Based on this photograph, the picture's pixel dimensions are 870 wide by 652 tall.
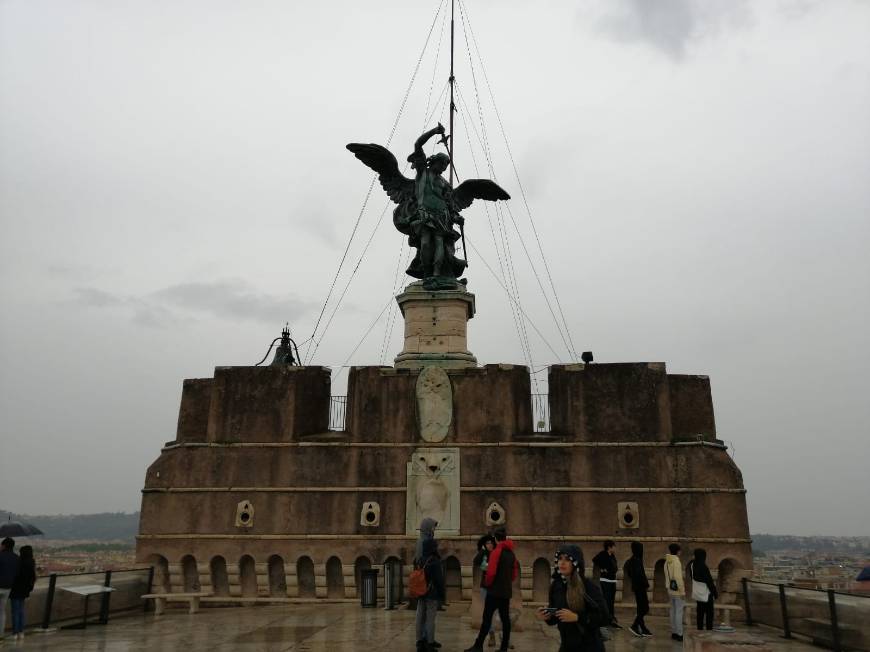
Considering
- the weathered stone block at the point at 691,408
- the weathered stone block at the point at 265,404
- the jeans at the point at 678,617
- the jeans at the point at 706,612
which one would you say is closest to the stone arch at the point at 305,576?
the weathered stone block at the point at 265,404

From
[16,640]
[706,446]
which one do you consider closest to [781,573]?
[706,446]

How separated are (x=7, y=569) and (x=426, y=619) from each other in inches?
268

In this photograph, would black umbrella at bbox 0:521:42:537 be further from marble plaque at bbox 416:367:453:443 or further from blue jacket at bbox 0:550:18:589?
marble plaque at bbox 416:367:453:443

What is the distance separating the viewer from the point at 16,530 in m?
14.2

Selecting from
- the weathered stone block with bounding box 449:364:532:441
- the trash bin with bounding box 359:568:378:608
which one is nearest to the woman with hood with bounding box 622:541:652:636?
the weathered stone block with bounding box 449:364:532:441

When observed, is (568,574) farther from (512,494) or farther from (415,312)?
(415,312)

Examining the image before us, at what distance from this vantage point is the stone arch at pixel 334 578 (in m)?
15.9

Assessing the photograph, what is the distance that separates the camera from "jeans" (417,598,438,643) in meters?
9.39

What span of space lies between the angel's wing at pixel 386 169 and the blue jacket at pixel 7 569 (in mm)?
14075

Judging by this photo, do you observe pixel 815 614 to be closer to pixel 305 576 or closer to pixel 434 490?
pixel 434 490

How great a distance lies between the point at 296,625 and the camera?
41.4 ft

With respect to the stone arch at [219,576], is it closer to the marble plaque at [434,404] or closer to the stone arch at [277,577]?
the stone arch at [277,577]

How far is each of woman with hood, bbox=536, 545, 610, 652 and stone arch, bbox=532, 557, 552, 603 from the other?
9999 mm

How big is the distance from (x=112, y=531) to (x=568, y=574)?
14700 centimetres
